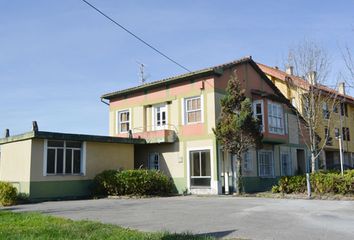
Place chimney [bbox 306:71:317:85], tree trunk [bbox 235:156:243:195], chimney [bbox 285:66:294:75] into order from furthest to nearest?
chimney [bbox 285:66:294:75] < chimney [bbox 306:71:317:85] < tree trunk [bbox 235:156:243:195]

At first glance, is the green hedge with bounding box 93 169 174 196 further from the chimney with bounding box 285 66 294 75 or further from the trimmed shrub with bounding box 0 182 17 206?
the chimney with bounding box 285 66 294 75

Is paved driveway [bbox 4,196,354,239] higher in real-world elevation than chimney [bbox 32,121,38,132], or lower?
lower

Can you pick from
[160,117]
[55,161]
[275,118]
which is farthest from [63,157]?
[275,118]

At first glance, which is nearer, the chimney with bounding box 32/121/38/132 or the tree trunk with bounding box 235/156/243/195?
the chimney with bounding box 32/121/38/132

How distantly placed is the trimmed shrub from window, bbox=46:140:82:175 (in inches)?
98.9

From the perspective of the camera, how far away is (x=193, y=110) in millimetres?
23953

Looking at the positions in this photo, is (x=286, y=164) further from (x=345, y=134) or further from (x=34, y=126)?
(x=34, y=126)

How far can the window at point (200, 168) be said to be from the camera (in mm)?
22891

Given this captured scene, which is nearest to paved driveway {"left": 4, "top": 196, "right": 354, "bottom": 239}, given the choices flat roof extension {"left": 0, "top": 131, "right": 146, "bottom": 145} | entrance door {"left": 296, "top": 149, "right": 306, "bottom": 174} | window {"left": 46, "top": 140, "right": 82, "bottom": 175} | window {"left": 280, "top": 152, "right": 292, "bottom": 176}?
flat roof extension {"left": 0, "top": 131, "right": 146, "bottom": 145}

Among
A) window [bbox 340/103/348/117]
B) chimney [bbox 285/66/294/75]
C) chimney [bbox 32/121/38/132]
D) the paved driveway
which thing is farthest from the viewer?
window [bbox 340/103/348/117]

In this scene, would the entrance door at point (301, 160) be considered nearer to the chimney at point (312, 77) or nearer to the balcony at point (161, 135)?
the chimney at point (312, 77)

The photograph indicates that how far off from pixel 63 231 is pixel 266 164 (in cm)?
1933

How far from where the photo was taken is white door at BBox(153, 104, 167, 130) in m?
25.6

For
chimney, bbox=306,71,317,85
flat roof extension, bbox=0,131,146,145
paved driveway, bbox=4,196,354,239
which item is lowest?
paved driveway, bbox=4,196,354,239
